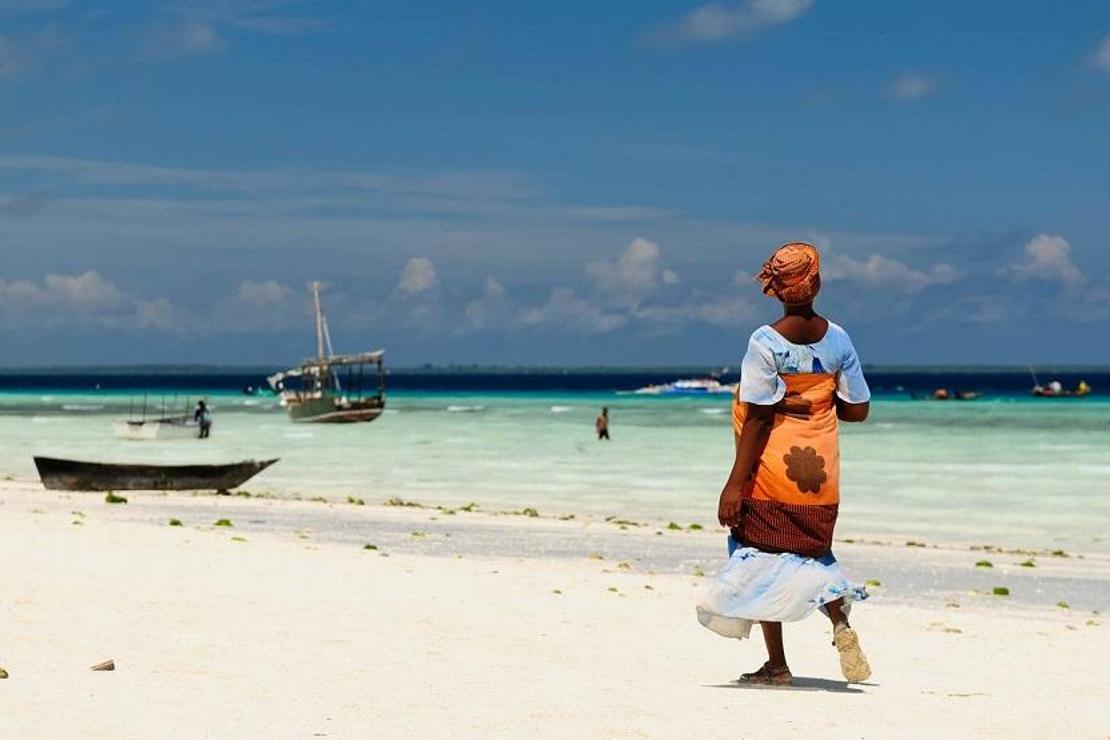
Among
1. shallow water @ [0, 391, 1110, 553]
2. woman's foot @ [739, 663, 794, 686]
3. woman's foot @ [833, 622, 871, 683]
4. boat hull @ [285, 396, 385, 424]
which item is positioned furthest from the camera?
boat hull @ [285, 396, 385, 424]

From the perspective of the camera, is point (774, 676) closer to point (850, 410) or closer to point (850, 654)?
point (850, 654)

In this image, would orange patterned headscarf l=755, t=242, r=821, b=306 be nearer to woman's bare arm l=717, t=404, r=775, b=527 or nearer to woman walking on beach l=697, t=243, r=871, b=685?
woman walking on beach l=697, t=243, r=871, b=685

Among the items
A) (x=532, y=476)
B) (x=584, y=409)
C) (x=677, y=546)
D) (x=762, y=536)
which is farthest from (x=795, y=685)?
(x=584, y=409)

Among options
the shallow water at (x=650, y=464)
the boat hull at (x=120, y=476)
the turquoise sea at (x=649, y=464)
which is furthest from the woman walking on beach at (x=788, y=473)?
the boat hull at (x=120, y=476)

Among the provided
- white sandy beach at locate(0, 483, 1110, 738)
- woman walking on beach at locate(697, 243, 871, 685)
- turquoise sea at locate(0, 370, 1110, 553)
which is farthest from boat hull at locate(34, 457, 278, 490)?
woman walking on beach at locate(697, 243, 871, 685)

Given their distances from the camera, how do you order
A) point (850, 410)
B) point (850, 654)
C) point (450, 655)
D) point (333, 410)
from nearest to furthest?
1. point (850, 654)
2. point (850, 410)
3. point (450, 655)
4. point (333, 410)

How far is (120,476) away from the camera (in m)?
29.8

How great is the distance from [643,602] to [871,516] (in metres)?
19.9

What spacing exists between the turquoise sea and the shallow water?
0.25 ft

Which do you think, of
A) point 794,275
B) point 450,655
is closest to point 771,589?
point 794,275

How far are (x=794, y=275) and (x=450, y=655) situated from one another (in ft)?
11.5

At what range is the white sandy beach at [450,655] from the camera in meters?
7.68

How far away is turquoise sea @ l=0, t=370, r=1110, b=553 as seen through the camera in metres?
33.4

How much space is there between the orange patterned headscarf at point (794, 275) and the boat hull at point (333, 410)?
84.6m
